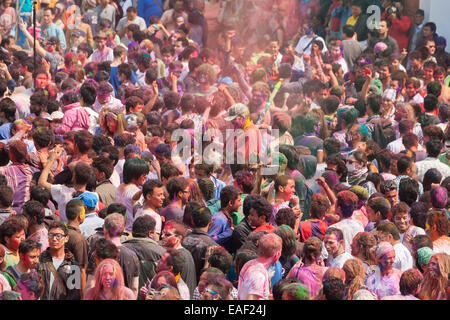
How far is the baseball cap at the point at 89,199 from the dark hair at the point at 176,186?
0.67 metres

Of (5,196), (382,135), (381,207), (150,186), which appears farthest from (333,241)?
(382,135)

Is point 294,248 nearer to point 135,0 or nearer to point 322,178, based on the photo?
point 322,178

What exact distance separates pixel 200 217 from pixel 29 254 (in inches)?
55.3

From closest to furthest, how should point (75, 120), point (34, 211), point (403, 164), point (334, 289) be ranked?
point (334, 289), point (34, 211), point (403, 164), point (75, 120)

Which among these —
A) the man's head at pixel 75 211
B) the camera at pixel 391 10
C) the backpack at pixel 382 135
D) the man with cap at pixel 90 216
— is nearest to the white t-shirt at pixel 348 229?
the man with cap at pixel 90 216

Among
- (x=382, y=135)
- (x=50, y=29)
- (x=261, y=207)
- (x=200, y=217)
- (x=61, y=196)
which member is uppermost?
(x=50, y=29)

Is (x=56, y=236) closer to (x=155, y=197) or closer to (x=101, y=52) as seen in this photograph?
(x=155, y=197)

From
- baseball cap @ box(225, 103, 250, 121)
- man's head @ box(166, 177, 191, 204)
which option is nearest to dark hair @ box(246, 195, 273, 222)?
man's head @ box(166, 177, 191, 204)

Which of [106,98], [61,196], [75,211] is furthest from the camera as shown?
[106,98]

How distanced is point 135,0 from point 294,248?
37.9ft

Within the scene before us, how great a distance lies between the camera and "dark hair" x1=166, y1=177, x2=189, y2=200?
8703 millimetres

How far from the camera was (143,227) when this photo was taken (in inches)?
303

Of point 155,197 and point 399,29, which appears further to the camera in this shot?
point 399,29

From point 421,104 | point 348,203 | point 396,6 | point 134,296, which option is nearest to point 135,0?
point 396,6
